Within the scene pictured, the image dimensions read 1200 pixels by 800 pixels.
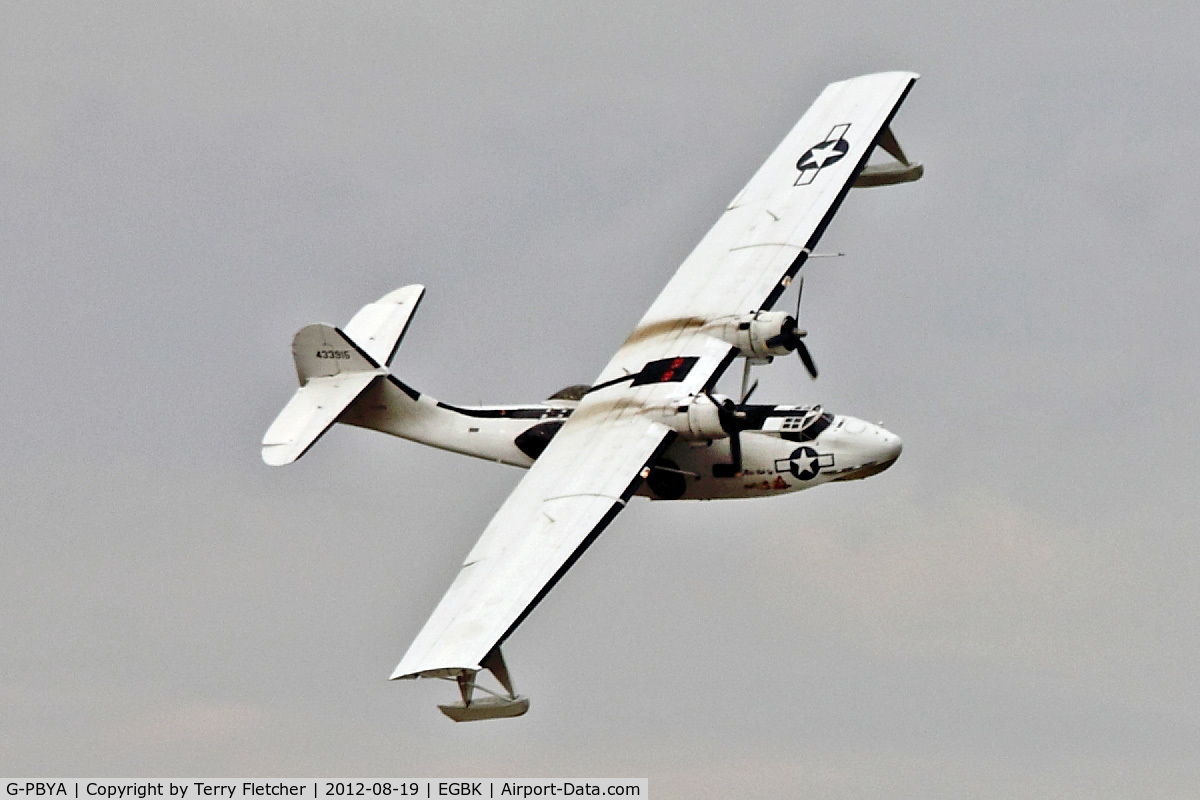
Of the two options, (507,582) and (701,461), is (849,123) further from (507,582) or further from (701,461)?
(507,582)

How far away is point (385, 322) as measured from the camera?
9012 cm

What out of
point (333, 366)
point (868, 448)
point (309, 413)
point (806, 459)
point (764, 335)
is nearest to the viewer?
point (868, 448)

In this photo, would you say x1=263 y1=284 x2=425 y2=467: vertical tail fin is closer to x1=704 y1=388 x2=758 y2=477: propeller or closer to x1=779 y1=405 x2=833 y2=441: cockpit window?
x1=704 y1=388 x2=758 y2=477: propeller

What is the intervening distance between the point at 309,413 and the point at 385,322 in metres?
5.08

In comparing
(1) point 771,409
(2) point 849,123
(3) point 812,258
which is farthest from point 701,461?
(2) point 849,123

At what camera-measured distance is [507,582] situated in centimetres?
7706

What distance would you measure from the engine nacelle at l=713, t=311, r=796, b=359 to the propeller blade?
0.81 meters

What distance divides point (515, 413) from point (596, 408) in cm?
365

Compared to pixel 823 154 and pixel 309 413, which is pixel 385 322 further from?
pixel 823 154

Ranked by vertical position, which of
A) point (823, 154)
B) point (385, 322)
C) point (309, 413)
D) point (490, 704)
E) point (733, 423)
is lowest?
point (490, 704)

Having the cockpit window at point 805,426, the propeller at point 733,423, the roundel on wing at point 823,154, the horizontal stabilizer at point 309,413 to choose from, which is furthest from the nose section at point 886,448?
the horizontal stabilizer at point 309,413

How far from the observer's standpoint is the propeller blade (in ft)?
283

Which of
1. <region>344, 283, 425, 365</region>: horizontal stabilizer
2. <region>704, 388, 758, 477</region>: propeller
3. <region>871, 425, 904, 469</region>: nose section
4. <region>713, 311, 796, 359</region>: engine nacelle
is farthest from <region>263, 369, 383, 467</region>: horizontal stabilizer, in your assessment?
<region>871, 425, 904, 469</region>: nose section

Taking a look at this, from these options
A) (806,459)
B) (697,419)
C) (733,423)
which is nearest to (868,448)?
(806,459)
